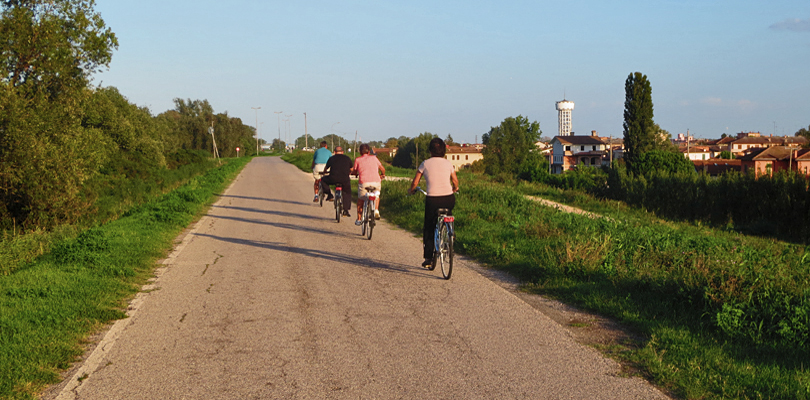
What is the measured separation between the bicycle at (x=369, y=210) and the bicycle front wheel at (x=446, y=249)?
394cm

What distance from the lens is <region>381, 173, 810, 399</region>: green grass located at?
4.36m

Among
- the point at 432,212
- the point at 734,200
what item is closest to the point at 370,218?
the point at 432,212

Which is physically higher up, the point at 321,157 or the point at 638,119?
the point at 638,119

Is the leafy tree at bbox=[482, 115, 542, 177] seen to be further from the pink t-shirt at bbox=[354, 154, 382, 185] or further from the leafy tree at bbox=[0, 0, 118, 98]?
the pink t-shirt at bbox=[354, 154, 382, 185]

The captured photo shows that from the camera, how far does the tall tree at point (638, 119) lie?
7219 centimetres

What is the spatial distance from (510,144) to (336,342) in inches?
4645

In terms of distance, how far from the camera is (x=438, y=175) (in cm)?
849

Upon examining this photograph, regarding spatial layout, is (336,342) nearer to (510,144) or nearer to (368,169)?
(368,169)

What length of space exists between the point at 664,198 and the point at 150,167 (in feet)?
103

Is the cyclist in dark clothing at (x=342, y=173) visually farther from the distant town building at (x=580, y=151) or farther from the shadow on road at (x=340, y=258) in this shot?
the distant town building at (x=580, y=151)

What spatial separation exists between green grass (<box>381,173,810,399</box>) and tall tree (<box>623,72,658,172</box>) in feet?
216

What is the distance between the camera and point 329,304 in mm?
6691

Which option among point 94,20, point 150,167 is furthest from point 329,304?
point 150,167

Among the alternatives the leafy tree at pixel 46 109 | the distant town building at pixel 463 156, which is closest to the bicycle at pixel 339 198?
the leafy tree at pixel 46 109
